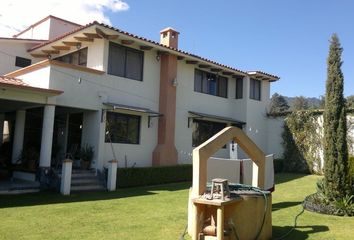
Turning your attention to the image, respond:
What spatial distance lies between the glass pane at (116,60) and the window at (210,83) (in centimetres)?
577

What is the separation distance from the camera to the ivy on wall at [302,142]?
24.8 m

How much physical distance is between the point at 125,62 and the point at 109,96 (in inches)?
83.2

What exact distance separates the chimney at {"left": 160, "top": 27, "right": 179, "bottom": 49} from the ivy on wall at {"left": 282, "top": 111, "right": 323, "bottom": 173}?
9.78 m

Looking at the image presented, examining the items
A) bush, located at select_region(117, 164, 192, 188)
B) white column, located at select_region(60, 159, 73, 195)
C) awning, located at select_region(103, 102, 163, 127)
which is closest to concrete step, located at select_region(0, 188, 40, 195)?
white column, located at select_region(60, 159, 73, 195)

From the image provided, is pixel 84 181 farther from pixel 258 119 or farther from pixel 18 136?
pixel 258 119

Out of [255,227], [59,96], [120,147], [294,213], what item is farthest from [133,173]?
[255,227]

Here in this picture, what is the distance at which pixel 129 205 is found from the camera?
1260cm

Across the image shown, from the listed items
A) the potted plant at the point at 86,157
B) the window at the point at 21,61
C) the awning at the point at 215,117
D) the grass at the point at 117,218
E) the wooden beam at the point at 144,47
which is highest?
the wooden beam at the point at 144,47

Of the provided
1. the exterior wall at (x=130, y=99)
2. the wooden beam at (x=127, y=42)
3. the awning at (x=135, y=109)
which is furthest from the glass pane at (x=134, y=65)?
the awning at (x=135, y=109)

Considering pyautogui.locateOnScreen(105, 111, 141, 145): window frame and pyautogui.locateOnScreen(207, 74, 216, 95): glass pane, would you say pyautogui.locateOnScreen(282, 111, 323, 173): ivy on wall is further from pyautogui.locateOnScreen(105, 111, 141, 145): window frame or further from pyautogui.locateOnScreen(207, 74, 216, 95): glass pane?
pyautogui.locateOnScreen(105, 111, 141, 145): window frame

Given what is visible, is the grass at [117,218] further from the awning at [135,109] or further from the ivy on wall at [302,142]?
the ivy on wall at [302,142]

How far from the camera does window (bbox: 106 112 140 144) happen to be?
18.2m

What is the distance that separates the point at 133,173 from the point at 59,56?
8523 millimetres

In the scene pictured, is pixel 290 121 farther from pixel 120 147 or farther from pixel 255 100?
pixel 120 147
